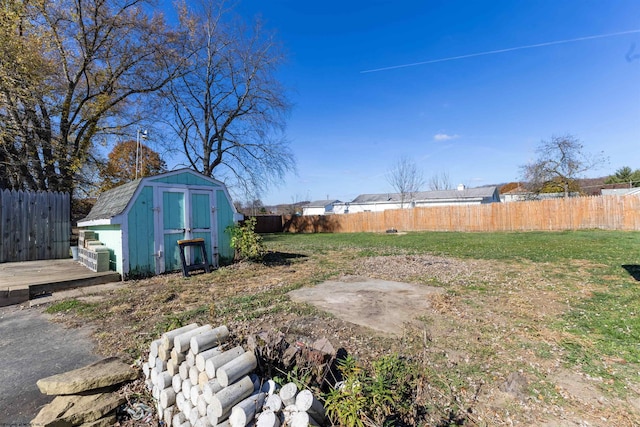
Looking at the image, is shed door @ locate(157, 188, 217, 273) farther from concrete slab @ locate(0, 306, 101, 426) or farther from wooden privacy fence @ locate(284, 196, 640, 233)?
wooden privacy fence @ locate(284, 196, 640, 233)

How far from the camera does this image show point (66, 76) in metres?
10.6

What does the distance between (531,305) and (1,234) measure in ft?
40.3

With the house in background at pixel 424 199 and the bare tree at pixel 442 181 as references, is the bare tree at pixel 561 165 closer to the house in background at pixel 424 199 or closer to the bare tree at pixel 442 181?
the house in background at pixel 424 199

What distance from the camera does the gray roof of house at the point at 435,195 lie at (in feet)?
92.9

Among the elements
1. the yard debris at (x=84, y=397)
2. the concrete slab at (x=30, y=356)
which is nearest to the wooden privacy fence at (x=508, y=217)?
the concrete slab at (x=30, y=356)

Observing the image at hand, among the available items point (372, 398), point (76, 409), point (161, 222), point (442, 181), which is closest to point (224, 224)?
point (161, 222)

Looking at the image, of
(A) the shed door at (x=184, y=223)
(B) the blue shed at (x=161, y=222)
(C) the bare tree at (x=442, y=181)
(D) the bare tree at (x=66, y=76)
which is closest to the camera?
(B) the blue shed at (x=161, y=222)

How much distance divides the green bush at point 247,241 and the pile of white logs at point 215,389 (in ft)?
17.4

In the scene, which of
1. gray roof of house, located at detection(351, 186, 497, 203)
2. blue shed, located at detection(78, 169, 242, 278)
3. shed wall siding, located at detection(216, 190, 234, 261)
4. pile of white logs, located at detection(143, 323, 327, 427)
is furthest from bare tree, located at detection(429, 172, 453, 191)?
pile of white logs, located at detection(143, 323, 327, 427)

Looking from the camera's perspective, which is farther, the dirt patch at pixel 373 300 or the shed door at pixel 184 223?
the shed door at pixel 184 223

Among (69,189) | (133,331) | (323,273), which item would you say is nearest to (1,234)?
(69,189)

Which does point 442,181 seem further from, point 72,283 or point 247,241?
point 72,283

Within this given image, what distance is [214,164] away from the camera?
17203 millimetres

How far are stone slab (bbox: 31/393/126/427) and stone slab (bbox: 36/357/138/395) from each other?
6 centimetres
